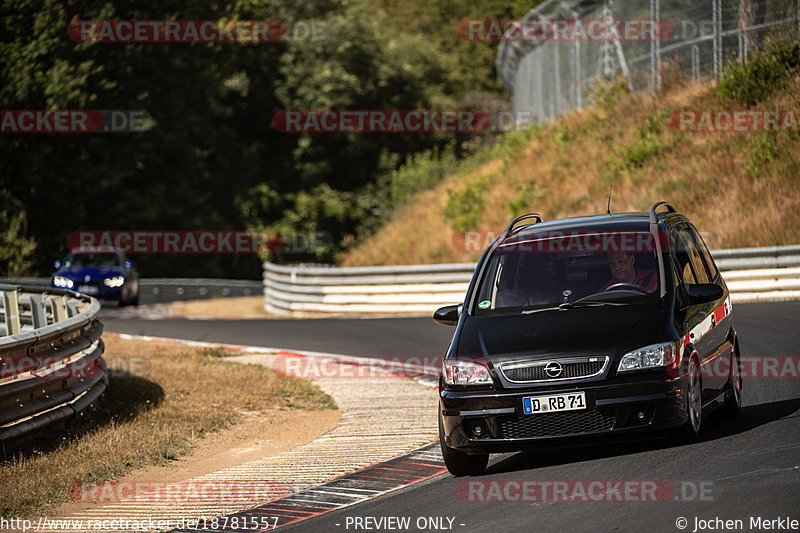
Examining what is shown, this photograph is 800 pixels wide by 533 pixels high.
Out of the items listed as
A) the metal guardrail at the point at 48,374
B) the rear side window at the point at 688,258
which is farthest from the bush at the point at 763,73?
the metal guardrail at the point at 48,374

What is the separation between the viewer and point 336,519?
280 inches

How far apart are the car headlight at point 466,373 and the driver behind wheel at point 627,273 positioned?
1337 millimetres

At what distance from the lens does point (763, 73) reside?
26125mm

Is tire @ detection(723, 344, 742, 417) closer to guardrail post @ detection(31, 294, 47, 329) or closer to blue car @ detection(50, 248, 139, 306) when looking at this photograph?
guardrail post @ detection(31, 294, 47, 329)

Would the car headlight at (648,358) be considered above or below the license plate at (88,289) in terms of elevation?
above

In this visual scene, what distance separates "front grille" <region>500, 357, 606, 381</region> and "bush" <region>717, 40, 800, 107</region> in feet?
66.7

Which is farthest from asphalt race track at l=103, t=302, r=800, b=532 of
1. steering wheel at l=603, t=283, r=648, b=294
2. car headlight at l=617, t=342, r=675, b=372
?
steering wheel at l=603, t=283, r=648, b=294

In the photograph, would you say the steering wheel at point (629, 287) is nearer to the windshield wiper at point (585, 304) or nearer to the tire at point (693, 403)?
the windshield wiper at point (585, 304)

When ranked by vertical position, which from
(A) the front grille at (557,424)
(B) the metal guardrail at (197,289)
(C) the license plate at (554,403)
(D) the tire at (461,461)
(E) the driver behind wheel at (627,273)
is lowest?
(B) the metal guardrail at (197,289)

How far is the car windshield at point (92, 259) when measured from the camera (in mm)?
29641

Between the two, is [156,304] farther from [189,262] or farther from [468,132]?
[468,132]

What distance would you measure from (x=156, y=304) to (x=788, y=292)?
63.6ft

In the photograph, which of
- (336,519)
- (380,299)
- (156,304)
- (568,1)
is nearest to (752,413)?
(336,519)

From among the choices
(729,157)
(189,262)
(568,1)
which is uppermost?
(568,1)
